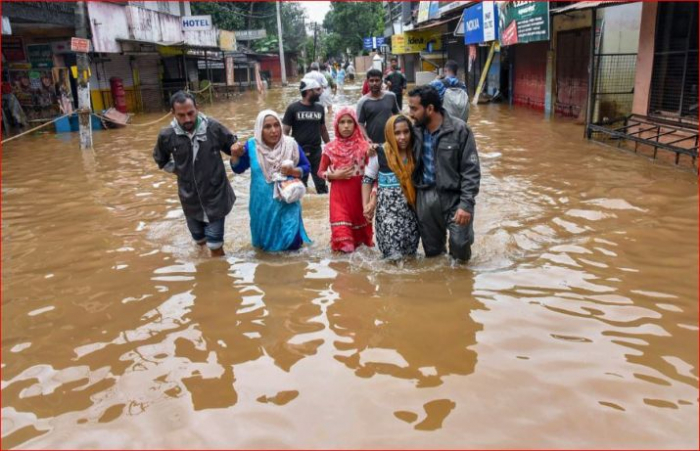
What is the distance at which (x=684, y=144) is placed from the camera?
8.55m

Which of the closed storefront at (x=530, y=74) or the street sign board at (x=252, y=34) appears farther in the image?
the street sign board at (x=252, y=34)

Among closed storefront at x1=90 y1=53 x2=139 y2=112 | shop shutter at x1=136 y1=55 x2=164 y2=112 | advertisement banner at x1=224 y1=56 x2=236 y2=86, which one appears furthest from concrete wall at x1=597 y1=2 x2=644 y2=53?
advertisement banner at x1=224 y1=56 x2=236 y2=86

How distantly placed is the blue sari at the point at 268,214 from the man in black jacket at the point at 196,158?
0.20 m

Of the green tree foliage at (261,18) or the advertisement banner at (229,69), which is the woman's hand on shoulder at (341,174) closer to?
the advertisement banner at (229,69)

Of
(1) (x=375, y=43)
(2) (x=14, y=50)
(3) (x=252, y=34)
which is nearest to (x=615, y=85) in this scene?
(2) (x=14, y=50)

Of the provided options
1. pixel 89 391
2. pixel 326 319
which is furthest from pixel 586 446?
pixel 89 391

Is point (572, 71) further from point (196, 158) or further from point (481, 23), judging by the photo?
point (196, 158)

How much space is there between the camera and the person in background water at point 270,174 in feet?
15.4

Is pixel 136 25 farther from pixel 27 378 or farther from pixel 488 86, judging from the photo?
pixel 27 378

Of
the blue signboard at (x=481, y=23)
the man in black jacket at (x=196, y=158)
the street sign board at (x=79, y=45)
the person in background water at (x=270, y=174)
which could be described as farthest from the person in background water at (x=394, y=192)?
the blue signboard at (x=481, y=23)

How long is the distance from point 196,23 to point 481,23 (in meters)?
15.1

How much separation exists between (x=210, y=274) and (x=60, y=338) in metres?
1.36

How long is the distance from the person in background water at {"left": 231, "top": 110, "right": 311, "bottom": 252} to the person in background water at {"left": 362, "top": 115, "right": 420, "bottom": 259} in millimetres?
683

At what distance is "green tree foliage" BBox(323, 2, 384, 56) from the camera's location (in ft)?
193
